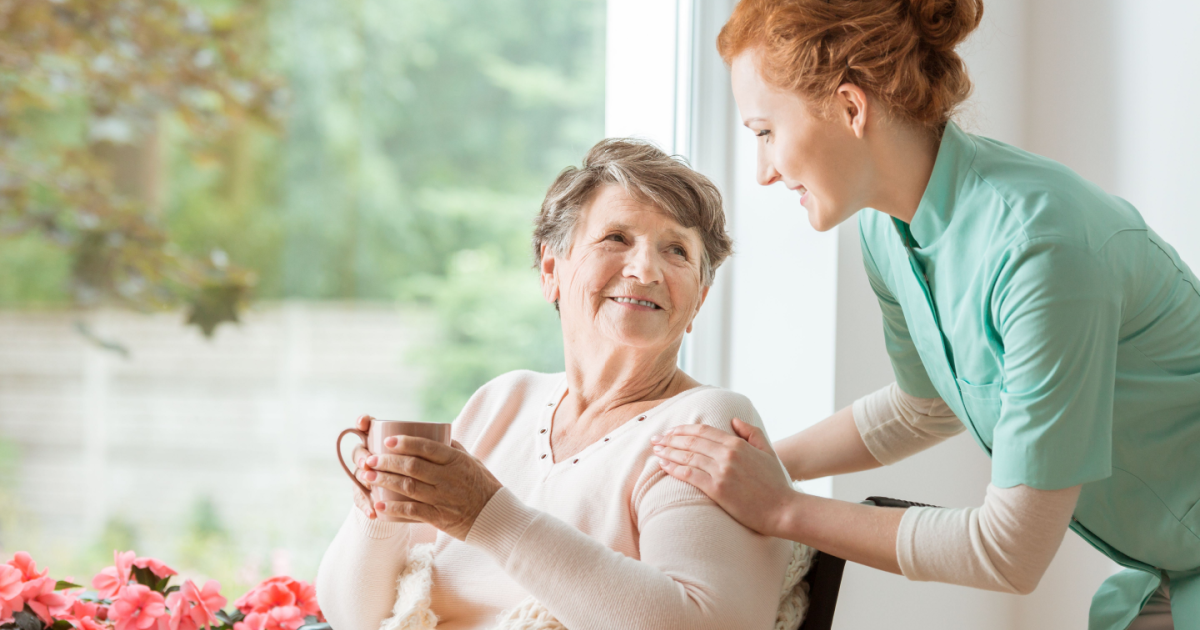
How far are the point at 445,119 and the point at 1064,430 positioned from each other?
6.12ft

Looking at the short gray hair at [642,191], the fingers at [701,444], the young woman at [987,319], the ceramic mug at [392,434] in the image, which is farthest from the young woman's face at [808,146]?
A: the ceramic mug at [392,434]

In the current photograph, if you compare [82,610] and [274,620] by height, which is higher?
[82,610]

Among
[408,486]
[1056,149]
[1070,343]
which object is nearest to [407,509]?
[408,486]

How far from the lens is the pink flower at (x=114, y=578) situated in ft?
4.39

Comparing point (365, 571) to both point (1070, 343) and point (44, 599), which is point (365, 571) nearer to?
point (44, 599)

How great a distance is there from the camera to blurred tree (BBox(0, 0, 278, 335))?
1485mm

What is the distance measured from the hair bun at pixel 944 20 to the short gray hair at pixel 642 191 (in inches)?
16.5

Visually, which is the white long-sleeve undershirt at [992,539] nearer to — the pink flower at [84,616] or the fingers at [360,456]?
the fingers at [360,456]

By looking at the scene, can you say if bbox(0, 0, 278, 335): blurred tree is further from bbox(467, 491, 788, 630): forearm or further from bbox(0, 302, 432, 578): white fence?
bbox(467, 491, 788, 630): forearm

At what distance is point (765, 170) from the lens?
1.18m

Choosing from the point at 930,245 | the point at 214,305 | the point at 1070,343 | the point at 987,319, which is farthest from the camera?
the point at 214,305

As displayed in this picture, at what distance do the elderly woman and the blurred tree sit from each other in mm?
711

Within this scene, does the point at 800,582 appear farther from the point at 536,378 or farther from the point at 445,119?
the point at 445,119

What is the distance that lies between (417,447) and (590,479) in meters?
0.33
